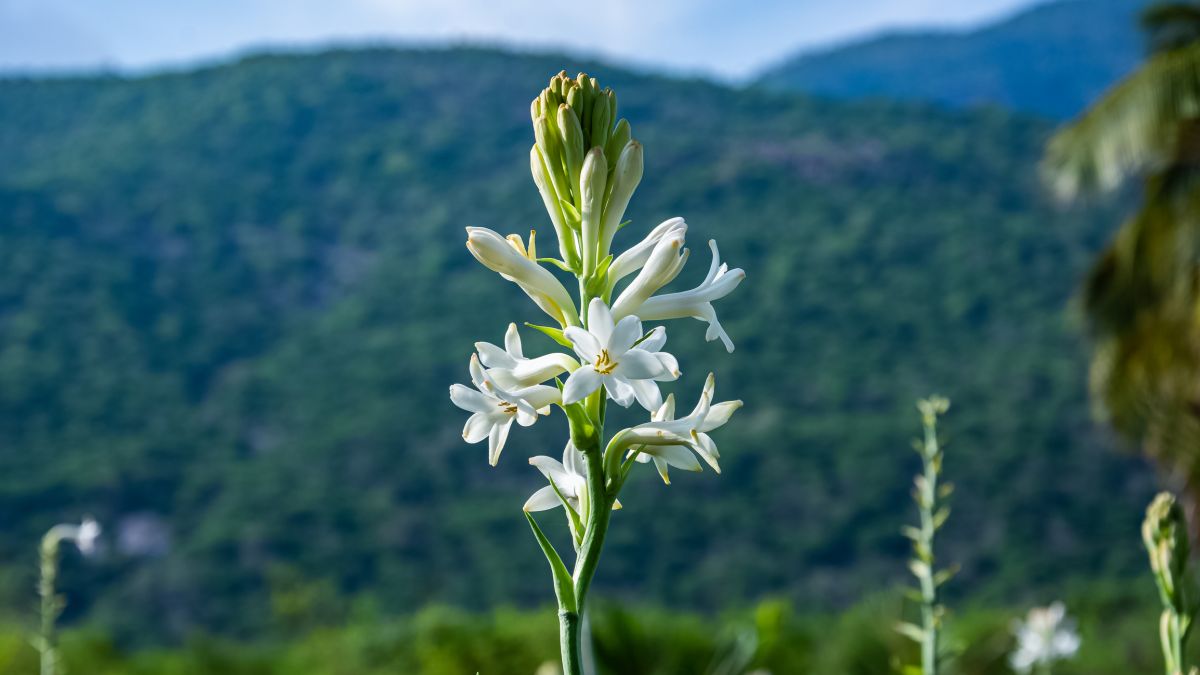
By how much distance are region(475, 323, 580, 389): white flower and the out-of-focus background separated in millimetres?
6042

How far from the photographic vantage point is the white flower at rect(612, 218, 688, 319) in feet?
3.68

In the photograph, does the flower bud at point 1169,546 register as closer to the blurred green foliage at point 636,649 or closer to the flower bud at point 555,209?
the flower bud at point 555,209

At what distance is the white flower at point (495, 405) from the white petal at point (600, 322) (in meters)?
0.10

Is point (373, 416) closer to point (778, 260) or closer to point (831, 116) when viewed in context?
point (778, 260)

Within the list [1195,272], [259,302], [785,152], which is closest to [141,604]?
[259,302]

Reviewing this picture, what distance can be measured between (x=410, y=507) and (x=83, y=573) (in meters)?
6.90

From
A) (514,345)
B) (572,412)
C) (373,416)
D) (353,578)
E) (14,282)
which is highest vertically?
(14,282)

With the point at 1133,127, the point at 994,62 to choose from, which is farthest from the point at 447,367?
the point at 994,62

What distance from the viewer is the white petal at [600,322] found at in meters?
1.02

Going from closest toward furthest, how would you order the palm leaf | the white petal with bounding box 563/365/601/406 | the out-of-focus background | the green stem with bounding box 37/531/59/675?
the white petal with bounding box 563/365/601/406, the green stem with bounding box 37/531/59/675, the palm leaf, the out-of-focus background

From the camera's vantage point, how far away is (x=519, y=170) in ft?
136

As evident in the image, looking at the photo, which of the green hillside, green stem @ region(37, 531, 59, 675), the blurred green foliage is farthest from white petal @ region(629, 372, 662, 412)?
the green hillside

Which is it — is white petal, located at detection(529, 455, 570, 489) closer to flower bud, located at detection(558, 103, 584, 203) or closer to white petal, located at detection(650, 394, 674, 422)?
white petal, located at detection(650, 394, 674, 422)

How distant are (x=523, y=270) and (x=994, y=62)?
260ft
